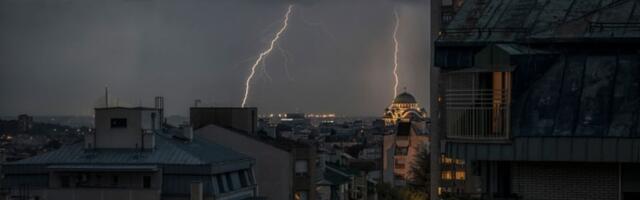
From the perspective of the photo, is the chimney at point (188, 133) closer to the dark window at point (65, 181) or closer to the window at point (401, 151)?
the dark window at point (65, 181)

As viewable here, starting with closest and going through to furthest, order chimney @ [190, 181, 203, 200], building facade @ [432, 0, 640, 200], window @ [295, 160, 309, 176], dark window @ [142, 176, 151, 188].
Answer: building facade @ [432, 0, 640, 200] → chimney @ [190, 181, 203, 200] → dark window @ [142, 176, 151, 188] → window @ [295, 160, 309, 176]

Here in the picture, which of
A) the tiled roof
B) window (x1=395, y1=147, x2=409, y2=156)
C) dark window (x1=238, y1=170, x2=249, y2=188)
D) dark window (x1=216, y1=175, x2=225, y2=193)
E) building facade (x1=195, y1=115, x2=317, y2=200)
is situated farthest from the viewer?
window (x1=395, y1=147, x2=409, y2=156)

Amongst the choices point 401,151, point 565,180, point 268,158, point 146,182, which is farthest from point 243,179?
point 401,151

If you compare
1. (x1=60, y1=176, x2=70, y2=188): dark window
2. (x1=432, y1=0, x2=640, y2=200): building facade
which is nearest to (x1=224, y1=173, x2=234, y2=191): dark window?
(x1=60, y1=176, x2=70, y2=188): dark window

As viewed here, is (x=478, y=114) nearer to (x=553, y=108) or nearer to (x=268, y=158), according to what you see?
(x=553, y=108)

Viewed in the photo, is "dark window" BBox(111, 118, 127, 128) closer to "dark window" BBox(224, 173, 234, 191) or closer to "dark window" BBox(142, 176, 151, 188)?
"dark window" BBox(142, 176, 151, 188)

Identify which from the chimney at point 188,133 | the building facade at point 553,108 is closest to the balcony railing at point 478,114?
the building facade at point 553,108

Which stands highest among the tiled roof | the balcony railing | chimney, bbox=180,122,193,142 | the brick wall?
the balcony railing
